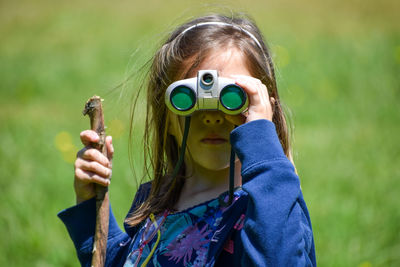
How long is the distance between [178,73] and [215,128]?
0.26 meters

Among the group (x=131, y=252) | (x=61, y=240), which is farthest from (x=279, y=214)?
(x=61, y=240)

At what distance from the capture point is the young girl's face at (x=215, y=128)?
173 centimetres

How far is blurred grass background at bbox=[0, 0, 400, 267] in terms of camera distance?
10.8 ft

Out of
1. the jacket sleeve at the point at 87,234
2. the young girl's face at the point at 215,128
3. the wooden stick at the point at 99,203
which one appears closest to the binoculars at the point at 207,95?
the young girl's face at the point at 215,128

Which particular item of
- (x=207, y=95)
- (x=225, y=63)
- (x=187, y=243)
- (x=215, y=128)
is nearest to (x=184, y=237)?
(x=187, y=243)

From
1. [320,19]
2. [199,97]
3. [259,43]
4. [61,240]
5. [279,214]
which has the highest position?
[320,19]

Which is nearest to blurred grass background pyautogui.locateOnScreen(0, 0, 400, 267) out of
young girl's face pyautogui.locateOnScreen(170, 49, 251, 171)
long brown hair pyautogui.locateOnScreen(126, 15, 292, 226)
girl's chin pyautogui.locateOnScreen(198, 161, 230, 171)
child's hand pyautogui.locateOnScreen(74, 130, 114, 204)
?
long brown hair pyautogui.locateOnScreen(126, 15, 292, 226)

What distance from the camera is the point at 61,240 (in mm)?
3400

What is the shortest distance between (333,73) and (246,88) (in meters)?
5.10

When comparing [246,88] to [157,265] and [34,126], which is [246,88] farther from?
[34,126]

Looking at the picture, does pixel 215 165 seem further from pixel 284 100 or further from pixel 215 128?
pixel 284 100

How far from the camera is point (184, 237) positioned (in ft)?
5.68

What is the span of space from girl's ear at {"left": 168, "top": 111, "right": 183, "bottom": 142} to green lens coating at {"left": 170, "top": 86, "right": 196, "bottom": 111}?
0.84 feet

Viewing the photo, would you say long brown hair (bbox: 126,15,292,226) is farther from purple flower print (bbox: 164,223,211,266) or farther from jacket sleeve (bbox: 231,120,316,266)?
jacket sleeve (bbox: 231,120,316,266)
